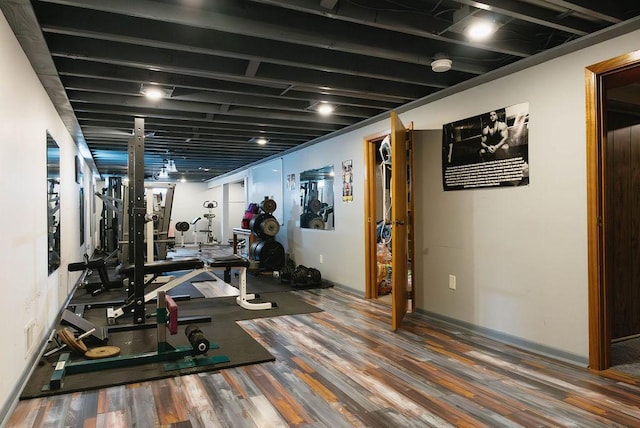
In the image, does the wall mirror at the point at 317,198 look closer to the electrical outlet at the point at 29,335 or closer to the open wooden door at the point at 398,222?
the open wooden door at the point at 398,222

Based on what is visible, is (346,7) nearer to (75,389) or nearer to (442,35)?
(442,35)

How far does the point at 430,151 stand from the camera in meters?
4.23

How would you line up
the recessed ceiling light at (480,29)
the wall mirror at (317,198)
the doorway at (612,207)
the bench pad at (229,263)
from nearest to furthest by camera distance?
the recessed ceiling light at (480,29), the doorway at (612,207), the bench pad at (229,263), the wall mirror at (317,198)

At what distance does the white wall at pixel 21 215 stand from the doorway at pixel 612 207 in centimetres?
364

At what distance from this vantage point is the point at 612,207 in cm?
352

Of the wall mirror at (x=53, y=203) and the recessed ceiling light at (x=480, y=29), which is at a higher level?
the recessed ceiling light at (x=480, y=29)

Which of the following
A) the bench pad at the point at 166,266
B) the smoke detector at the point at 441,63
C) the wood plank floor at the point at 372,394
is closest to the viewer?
the wood plank floor at the point at 372,394

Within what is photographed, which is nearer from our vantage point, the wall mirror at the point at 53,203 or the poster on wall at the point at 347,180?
the wall mirror at the point at 53,203

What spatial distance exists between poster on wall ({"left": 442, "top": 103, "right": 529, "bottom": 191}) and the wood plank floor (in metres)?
1.42

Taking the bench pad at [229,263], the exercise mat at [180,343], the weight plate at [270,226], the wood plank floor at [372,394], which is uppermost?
the weight plate at [270,226]

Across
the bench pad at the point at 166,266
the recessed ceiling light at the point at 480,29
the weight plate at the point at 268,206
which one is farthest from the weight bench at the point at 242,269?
the recessed ceiling light at the point at 480,29

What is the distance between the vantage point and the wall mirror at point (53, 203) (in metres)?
3.62

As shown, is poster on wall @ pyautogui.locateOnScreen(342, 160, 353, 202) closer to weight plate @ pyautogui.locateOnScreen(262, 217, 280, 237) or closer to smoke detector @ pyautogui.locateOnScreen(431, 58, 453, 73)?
weight plate @ pyautogui.locateOnScreen(262, 217, 280, 237)

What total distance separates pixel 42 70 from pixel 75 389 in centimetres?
244
